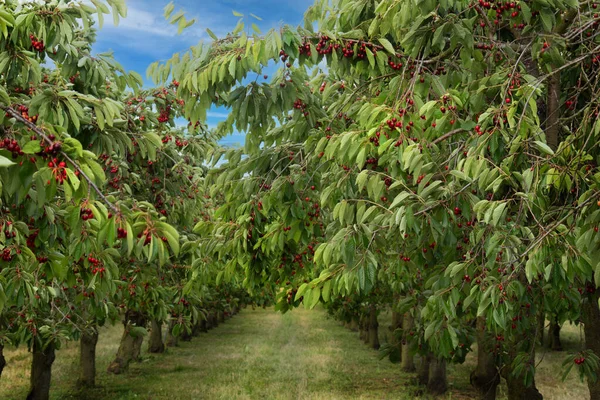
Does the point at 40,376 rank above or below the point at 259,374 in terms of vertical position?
above

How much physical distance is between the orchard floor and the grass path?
0.03 m

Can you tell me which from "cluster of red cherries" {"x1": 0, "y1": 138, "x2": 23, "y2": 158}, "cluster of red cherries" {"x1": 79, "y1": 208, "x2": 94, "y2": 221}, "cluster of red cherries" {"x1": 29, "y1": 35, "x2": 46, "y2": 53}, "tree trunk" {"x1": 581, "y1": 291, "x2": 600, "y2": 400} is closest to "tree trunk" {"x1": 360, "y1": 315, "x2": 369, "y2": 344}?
"tree trunk" {"x1": 581, "y1": 291, "x2": 600, "y2": 400}

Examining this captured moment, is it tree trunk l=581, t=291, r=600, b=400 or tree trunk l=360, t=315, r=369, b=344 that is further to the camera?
tree trunk l=360, t=315, r=369, b=344

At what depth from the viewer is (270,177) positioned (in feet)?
23.5

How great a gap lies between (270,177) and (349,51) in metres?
2.33

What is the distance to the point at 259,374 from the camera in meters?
22.3

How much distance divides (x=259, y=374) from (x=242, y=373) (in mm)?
866

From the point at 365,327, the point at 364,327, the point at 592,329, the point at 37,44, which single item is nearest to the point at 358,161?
the point at 37,44

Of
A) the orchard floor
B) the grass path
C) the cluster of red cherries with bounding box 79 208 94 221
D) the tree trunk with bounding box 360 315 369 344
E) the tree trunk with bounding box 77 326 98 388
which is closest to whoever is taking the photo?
Result: the cluster of red cherries with bounding box 79 208 94 221

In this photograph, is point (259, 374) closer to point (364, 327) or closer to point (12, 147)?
point (364, 327)

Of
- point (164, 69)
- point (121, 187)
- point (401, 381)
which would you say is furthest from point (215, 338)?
point (164, 69)

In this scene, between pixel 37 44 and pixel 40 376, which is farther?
pixel 40 376

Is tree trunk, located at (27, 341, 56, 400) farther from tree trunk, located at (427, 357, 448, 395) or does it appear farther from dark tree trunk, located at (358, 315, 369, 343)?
dark tree trunk, located at (358, 315, 369, 343)

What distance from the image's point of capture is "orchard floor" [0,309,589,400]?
17906mm
